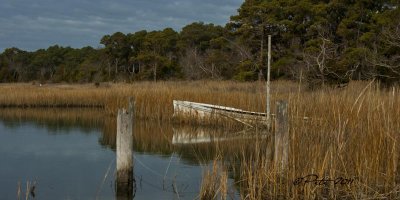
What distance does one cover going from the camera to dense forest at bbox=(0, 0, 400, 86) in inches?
715

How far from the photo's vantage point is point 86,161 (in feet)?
29.1

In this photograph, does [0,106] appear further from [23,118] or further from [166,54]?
[166,54]

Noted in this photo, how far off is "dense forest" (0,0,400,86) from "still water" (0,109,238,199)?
4.26m

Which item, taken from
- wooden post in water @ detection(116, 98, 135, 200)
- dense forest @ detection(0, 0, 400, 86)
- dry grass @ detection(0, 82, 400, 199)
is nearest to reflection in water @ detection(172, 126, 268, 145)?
dense forest @ detection(0, 0, 400, 86)

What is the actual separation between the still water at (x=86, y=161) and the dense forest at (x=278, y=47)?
14.0ft

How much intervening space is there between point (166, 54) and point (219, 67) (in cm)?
867

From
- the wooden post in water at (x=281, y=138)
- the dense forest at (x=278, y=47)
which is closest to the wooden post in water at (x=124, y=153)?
the wooden post in water at (x=281, y=138)

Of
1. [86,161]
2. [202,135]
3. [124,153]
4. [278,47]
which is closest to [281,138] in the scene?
[124,153]

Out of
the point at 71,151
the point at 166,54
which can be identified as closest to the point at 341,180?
the point at 71,151

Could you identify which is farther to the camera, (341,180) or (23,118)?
A: (23,118)

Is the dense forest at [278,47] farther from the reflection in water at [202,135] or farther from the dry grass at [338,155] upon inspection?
the dry grass at [338,155]

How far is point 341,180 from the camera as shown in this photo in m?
4.37

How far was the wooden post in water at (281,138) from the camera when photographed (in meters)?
4.71

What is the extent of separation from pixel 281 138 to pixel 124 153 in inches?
72.7
